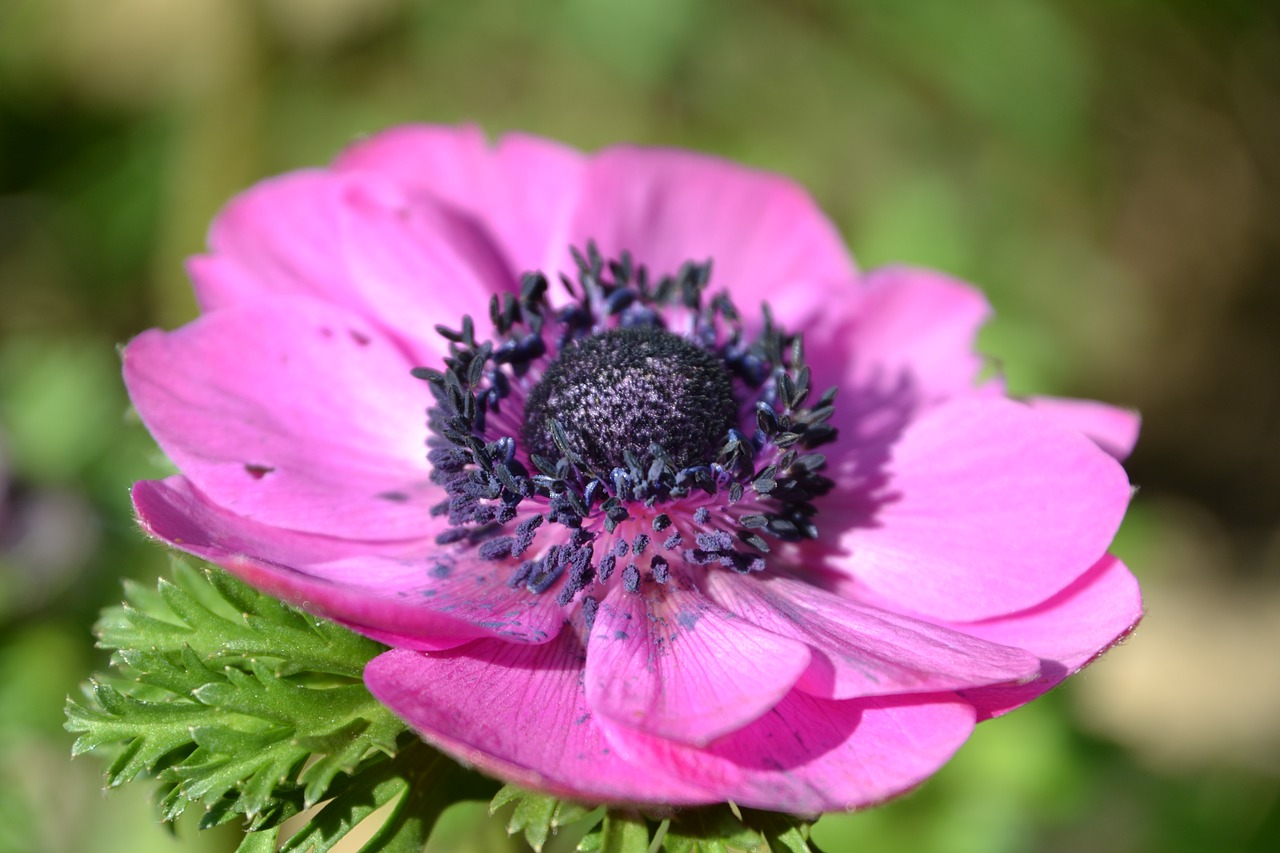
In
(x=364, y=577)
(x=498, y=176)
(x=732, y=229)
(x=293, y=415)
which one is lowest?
(x=364, y=577)

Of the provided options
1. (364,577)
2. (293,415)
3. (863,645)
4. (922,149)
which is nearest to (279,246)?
(293,415)

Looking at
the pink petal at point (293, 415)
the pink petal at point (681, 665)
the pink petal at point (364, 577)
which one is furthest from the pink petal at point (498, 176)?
the pink petal at point (681, 665)

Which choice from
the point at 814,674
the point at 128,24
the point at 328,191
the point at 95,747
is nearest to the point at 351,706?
the point at 95,747

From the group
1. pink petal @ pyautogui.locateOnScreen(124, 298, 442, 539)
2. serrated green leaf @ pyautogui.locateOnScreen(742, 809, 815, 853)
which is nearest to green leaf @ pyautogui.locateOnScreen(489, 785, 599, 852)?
serrated green leaf @ pyautogui.locateOnScreen(742, 809, 815, 853)

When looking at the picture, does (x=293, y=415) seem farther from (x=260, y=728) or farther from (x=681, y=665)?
(x=681, y=665)

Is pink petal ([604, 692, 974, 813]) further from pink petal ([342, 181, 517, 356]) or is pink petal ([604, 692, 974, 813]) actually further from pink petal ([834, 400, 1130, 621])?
pink petal ([342, 181, 517, 356])

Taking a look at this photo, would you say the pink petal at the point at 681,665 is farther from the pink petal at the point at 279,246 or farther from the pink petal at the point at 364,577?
the pink petal at the point at 279,246
